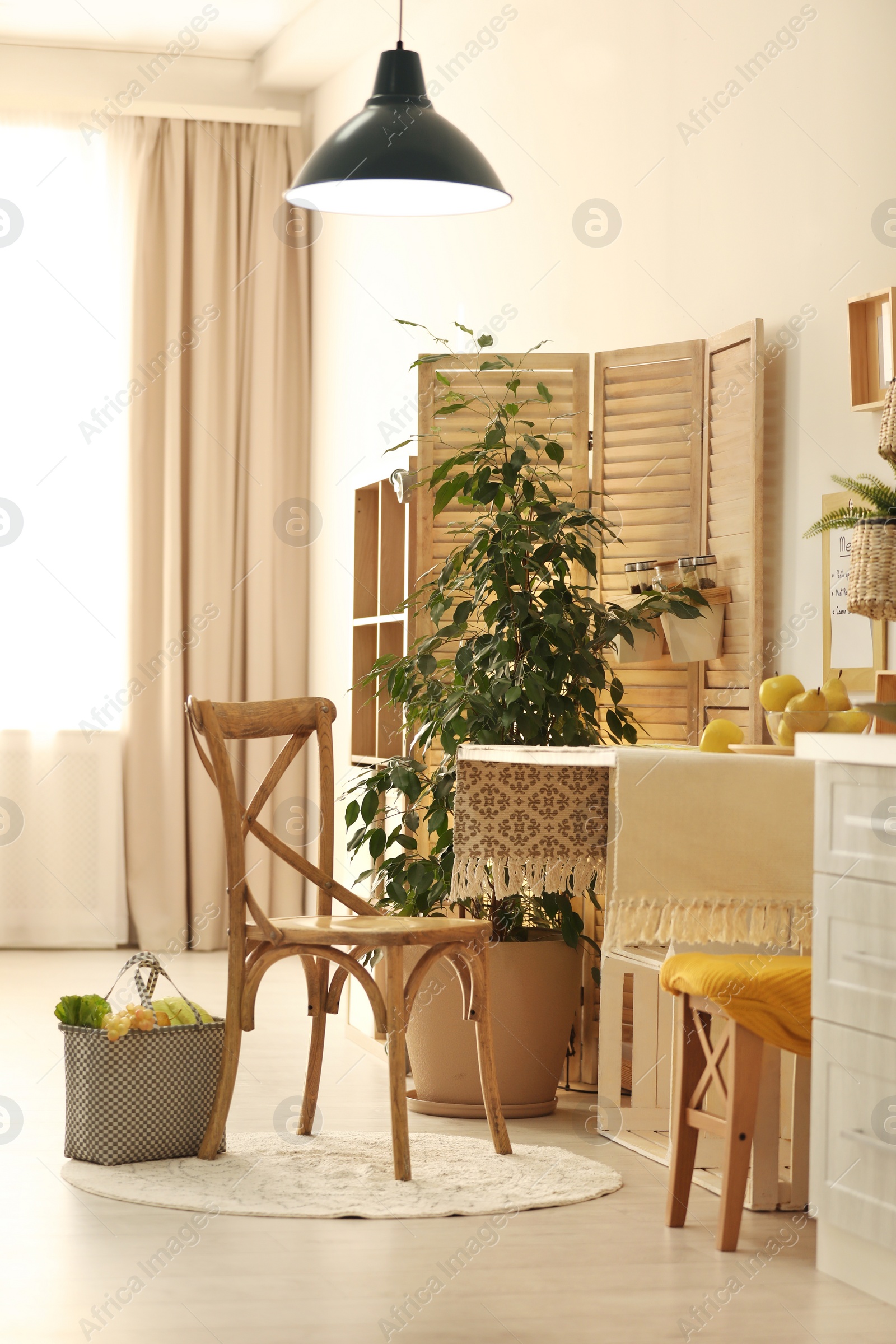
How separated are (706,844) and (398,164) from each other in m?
1.39

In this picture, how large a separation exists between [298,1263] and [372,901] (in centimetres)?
148

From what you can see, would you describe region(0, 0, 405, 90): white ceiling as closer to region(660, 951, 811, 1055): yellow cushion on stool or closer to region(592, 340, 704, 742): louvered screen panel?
region(592, 340, 704, 742): louvered screen panel

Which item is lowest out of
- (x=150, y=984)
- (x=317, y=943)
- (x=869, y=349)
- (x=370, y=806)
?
(x=150, y=984)

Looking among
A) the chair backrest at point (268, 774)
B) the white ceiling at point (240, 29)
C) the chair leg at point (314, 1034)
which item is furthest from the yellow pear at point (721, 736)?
the white ceiling at point (240, 29)

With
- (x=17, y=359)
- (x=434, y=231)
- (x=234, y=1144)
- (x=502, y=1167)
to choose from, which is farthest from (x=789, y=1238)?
(x=17, y=359)

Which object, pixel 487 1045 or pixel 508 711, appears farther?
pixel 508 711

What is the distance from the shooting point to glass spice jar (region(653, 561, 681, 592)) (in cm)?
360

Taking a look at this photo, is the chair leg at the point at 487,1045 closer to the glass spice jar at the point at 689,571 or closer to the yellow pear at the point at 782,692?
the yellow pear at the point at 782,692

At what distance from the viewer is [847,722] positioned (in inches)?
107

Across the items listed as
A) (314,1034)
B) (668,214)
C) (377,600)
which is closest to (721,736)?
(314,1034)

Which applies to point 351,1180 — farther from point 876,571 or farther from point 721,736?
point 876,571

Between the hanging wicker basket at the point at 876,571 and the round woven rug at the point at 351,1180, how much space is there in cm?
118

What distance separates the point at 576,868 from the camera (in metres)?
3.10

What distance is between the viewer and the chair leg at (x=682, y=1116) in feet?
8.89
